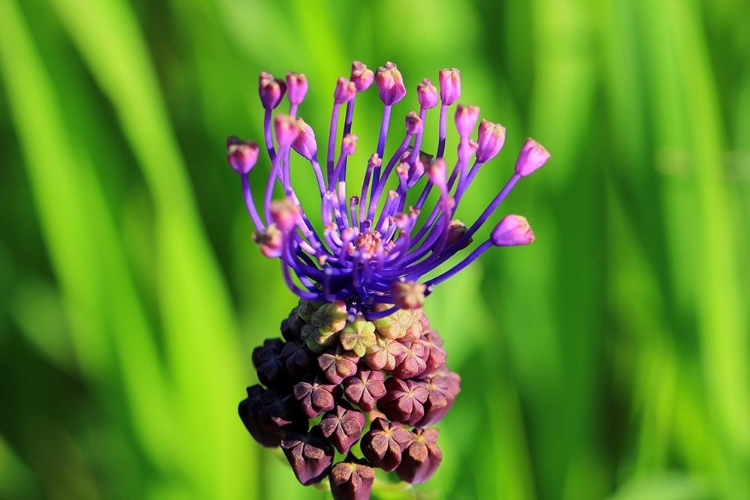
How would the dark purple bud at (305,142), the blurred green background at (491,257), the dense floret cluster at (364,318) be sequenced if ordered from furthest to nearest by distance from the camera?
the blurred green background at (491,257)
the dark purple bud at (305,142)
the dense floret cluster at (364,318)


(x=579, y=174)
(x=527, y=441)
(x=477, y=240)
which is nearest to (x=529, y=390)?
(x=527, y=441)

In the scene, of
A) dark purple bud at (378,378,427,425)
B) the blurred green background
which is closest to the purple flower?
dark purple bud at (378,378,427,425)

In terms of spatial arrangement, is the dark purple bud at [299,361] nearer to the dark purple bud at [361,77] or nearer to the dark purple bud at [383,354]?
the dark purple bud at [383,354]

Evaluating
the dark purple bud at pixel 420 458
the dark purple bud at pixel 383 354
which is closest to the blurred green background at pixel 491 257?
the dark purple bud at pixel 420 458

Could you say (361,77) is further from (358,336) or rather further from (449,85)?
(358,336)

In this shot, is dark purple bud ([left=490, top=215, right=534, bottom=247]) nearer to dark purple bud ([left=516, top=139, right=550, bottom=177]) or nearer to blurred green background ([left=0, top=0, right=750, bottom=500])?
dark purple bud ([left=516, top=139, right=550, bottom=177])

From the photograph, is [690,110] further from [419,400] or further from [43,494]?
[43,494]
